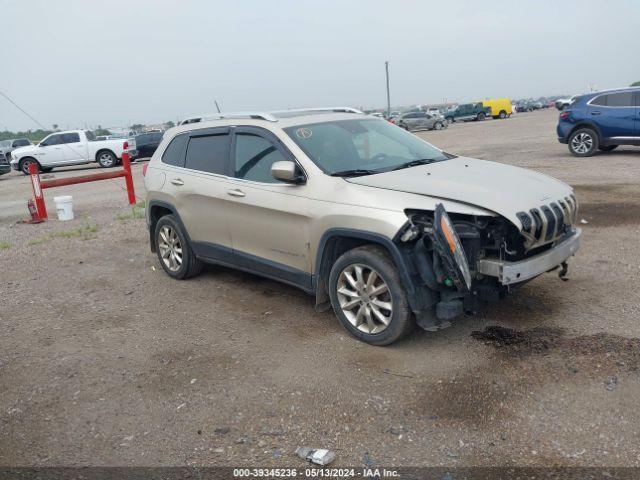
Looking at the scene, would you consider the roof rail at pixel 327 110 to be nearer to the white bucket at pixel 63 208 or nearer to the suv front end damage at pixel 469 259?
the suv front end damage at pixel 469 259

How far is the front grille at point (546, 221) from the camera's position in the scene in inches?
159

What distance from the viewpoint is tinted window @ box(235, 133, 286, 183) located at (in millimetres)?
5160

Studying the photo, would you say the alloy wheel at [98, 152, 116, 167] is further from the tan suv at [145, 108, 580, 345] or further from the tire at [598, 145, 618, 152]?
the tan suv at [145, 108, 580, 345]

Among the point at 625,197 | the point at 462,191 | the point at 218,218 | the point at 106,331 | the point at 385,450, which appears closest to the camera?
the point at 385,450

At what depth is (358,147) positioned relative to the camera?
5.21m

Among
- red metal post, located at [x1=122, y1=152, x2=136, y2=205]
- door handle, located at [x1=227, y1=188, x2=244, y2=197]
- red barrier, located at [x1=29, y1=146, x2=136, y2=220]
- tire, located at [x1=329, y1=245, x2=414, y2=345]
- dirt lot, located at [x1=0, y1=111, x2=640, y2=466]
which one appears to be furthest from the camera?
red metal post, located at [x1=122, y1=152, x2=136, y2=205]

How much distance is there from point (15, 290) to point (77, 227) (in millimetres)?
3801

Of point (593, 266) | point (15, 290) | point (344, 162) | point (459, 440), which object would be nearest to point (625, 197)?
point (593, 266)

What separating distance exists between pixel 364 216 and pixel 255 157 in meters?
1.51

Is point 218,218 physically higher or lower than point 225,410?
higher

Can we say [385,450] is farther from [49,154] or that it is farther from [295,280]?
[49,154]

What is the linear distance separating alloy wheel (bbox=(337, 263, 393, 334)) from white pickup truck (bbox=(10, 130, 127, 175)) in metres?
20.7

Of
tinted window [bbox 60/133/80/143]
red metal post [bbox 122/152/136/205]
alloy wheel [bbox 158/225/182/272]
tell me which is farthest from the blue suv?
tinted window [bbox 60/133/80/143]

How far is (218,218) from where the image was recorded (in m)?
5.70
